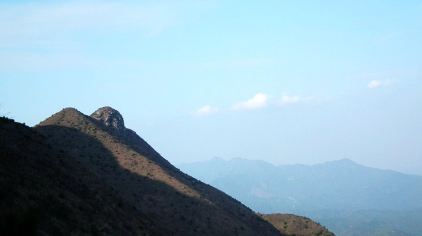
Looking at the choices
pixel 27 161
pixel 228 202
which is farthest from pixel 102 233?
pixel 228 202

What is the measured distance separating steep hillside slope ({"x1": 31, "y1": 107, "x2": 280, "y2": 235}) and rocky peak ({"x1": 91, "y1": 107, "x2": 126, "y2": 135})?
5.13 m

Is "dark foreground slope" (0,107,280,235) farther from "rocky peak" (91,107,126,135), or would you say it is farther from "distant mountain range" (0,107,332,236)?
"rocky peak" (91,107,126,135)

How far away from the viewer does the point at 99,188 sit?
136ft

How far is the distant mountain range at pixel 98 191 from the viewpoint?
26.5 meters

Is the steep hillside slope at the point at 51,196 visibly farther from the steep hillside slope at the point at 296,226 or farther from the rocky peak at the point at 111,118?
the steep hillside slope at the point at 296,226

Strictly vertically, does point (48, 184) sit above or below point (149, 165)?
below

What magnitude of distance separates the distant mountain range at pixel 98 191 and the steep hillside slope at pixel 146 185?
15 cm

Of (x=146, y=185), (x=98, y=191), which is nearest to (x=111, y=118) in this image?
(x=146, y=185)

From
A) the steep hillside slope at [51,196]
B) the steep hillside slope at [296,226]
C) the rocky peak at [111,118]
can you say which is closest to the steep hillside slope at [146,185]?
the rocky peak at [111,118]

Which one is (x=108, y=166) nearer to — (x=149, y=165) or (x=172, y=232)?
(x=149, y=165)

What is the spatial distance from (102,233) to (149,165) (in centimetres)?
3922

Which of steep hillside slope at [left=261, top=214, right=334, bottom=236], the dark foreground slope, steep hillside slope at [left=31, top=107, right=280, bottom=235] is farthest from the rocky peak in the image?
Answer: steep hillside slope at [left=261, top=214, right=334, bottom=236]

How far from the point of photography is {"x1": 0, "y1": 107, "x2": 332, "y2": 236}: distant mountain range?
26547mm

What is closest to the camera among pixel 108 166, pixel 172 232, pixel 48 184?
pixel 48 184
